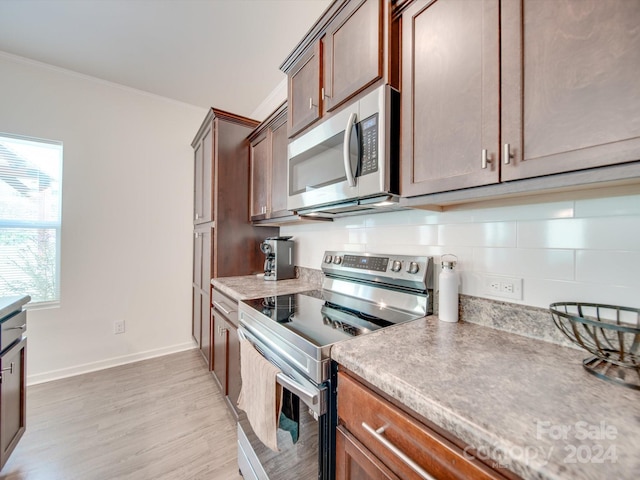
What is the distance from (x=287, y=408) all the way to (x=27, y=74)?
11.3ft

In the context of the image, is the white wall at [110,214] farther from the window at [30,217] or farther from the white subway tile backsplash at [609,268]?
the white subway tile backsplash at [609,268]

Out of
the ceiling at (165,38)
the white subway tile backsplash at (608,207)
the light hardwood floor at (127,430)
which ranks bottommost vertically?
the light hardwood floor at (127,430)

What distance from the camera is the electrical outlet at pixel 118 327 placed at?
265 cm

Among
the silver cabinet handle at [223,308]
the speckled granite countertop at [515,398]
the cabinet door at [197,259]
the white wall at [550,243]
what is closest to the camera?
the speckled granite countertop at [515,398]

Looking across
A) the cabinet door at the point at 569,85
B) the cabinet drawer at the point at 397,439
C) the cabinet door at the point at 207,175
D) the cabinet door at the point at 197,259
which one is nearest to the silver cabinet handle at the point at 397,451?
the cabinet drawer at the point at 397,439

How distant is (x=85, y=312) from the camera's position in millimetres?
2516

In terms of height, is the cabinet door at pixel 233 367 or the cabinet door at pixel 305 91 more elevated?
the cabinet door at pixel 305 91

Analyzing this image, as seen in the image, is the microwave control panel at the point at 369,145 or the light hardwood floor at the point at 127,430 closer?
the microwave control panel at the point at 369,145

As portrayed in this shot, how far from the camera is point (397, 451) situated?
0.60 m

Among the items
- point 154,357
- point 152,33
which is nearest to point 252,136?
point 152,33

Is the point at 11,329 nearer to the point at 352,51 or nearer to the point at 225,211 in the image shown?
the point at 225,211

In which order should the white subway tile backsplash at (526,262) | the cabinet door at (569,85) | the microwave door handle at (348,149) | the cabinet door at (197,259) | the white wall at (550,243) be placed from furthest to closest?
the cabinet door at (197,259) < the microwave door handle at (348,149) < the white subway tile backsplash at (526,262) < the white wall at (550,243) < the cabinet door at (569,85)

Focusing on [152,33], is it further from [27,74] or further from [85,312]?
[85,312]

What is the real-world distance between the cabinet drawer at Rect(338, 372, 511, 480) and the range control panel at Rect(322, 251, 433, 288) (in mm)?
596
